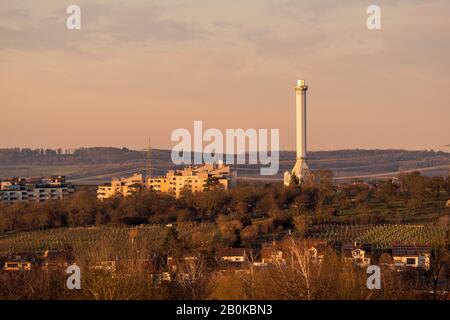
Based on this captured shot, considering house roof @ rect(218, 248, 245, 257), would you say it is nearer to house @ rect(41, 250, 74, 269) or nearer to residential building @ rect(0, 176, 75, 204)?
house @ rect(41, 250, 74, 269)

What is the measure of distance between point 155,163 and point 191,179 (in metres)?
7.19

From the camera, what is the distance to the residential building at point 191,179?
1443 inches

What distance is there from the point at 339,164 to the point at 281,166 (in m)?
6.11

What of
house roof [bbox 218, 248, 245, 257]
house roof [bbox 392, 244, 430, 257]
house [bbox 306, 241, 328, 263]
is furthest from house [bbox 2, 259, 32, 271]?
house roof [bbox 392, 244, 430, 257]

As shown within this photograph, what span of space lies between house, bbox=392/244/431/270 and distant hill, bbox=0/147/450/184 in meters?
27.1

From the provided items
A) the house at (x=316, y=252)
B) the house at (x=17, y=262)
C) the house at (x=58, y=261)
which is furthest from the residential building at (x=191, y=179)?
the house at (x=316, y=252)

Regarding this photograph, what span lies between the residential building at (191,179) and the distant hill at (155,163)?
4.13m

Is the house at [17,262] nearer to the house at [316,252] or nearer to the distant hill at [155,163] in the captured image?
the house at [316,252]

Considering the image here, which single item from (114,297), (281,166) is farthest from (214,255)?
(281,166)

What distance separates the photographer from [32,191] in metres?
38.7

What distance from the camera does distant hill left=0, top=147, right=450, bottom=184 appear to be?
4575 centimetres

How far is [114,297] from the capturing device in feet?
28.7

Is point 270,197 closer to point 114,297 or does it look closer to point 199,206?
point 199,206

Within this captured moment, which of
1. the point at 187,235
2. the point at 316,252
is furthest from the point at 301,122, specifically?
the point at 316,252
